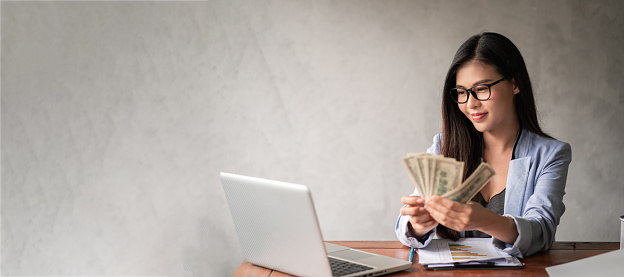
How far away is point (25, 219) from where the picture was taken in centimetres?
342

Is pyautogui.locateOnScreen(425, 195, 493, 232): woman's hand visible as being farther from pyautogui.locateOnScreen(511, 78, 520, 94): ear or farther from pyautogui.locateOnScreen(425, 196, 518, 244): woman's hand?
pyautogui.locateOnScreen(511, 78, 520, 94): ear

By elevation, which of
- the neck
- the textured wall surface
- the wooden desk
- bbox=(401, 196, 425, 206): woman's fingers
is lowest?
the wooden desk

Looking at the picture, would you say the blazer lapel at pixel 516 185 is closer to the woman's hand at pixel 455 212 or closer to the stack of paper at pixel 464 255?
the stack of paper at pixel 464 255

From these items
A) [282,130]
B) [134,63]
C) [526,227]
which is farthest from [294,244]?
[134,63]

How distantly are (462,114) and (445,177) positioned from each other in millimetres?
682

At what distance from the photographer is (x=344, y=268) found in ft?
4.80


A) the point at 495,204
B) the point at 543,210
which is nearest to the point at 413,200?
the point at 543,210

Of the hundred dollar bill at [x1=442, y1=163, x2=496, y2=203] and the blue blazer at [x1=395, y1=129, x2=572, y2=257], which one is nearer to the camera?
the hundred dollar bill at [x1=442, y1=163, x2=496, y2=203]

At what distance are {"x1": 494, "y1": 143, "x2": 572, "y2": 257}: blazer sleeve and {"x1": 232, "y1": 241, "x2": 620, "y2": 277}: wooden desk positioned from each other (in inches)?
1.7

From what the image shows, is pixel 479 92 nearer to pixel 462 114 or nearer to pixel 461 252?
pixel 462 114

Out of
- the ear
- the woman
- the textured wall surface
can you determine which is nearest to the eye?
the woman

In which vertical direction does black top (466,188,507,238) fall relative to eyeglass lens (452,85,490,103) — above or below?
below

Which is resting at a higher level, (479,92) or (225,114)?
(225,114)

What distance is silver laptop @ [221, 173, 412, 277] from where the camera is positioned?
4.34 ft
